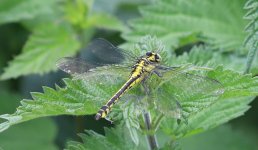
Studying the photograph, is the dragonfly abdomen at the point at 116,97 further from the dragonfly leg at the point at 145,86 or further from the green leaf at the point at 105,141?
the green leaf at the point at 105,141

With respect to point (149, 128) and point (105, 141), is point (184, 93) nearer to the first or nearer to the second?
point (149, 128)

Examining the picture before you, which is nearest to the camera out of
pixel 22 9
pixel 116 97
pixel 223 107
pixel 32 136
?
pixel 116 97

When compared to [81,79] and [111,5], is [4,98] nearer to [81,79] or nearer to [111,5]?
[111,5]

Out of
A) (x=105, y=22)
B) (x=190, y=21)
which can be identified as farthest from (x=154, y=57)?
(x=105, y=22)

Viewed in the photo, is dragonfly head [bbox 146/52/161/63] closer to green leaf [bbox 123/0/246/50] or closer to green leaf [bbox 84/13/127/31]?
green leaf [bbox 123/0/246/50]

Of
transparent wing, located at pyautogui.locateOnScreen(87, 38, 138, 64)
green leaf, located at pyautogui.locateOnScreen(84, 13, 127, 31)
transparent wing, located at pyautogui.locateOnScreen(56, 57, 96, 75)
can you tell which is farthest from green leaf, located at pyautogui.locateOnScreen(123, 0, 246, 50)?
transparent wing, located at pyautogui.locateOnScreen(56, 57, 96, 75)

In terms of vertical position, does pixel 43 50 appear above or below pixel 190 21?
above

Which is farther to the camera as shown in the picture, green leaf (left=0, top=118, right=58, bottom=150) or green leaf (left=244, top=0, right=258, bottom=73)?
green leaf (left=0, top=118, right=58, bottom=150)
